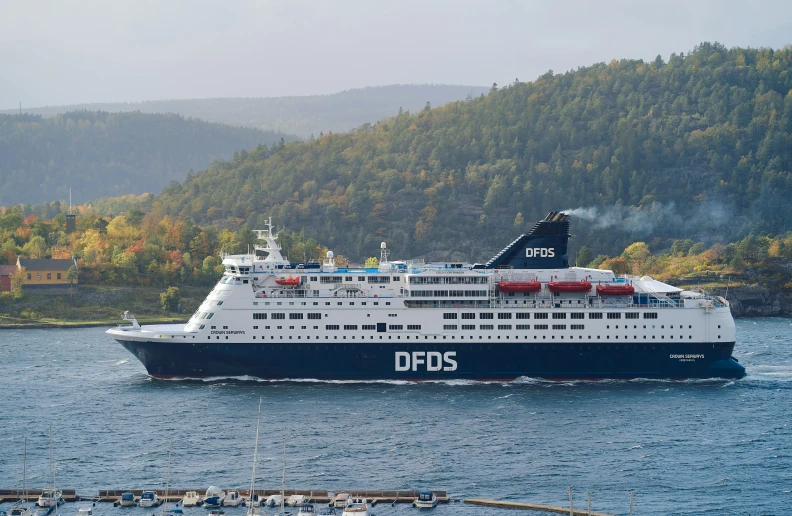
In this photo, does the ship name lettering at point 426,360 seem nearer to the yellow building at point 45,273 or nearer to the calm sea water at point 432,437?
the calm sea water at point 432,437

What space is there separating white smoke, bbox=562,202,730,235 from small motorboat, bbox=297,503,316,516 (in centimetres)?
9142

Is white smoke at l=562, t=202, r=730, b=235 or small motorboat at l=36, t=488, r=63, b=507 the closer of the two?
small motorboat at l=36, t=488, r=63, b=507

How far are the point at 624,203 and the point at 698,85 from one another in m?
29.7

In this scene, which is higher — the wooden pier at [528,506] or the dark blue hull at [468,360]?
the dark blue hull at [468,360]

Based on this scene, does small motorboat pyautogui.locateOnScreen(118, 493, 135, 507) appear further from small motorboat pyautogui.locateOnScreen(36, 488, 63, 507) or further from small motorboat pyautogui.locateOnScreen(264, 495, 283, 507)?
small motorboat pyautogui.locateOnScreen(264, 495, 283, 507)

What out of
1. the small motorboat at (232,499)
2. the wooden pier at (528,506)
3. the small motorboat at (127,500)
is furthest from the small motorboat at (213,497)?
the wooden pier at (528,506)

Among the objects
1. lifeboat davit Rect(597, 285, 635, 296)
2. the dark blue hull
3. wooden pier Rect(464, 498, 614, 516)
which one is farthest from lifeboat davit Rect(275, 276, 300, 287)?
wooden pier Rect(464, 498, 614, 516)

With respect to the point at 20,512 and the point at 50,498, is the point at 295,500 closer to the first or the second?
the point at 50,498

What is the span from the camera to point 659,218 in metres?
130

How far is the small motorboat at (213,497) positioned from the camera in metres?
38.9

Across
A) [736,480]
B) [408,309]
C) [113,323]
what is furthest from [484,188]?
[736,480]

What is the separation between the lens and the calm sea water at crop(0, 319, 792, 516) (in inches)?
1628

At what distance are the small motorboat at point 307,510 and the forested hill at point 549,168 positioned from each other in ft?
284

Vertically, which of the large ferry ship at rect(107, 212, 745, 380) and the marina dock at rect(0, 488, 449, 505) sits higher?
the large ferry ship at rect(107, 212, 745, 380)
